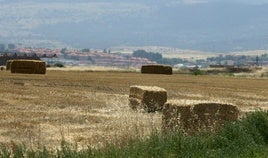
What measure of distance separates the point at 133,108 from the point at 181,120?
24.6 feet

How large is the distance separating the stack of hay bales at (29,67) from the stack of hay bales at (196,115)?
38786mm

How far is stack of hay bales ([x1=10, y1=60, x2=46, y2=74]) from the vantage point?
57.5 metres

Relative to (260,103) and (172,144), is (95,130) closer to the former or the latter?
(172,144)

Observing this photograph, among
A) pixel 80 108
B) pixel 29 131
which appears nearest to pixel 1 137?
pixel 29 131

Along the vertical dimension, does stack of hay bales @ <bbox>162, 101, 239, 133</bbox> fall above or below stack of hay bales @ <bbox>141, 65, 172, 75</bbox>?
above

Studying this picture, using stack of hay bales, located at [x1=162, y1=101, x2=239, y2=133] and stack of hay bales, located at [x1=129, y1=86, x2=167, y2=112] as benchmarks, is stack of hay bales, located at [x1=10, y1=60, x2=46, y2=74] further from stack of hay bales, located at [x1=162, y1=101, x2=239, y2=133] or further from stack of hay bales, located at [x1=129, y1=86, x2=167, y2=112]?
stack of hay bales, located at [x1=162, y1=101, x2=239, y2=133]

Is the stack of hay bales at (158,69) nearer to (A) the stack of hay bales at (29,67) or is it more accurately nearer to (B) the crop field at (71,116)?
(A) the stack of hay bales at (29,67)

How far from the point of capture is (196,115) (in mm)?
19125

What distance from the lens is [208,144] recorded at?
55.1ft

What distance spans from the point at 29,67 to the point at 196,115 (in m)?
40.3

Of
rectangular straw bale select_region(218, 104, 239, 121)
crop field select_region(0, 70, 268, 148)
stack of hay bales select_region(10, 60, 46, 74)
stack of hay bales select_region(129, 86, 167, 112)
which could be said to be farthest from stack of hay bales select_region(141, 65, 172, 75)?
rectangular straw bale select_region(218, 104, 239, 121)

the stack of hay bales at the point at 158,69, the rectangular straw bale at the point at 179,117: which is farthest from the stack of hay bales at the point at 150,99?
Answer: the stack of hay bales at the point at 158,69

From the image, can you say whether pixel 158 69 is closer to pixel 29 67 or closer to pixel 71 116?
pixel 29 67

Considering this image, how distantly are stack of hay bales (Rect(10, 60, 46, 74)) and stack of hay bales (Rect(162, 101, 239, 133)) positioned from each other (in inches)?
1527
